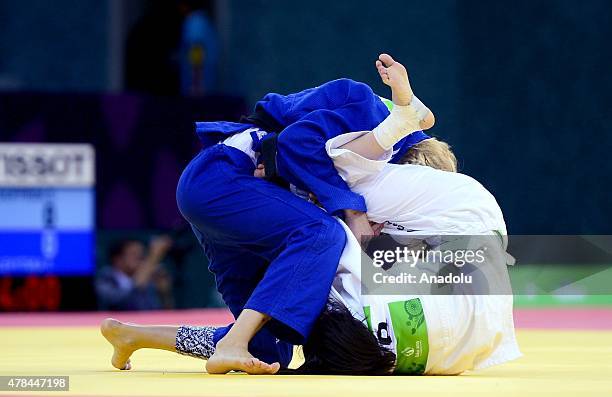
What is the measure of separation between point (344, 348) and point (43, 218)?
211 inches

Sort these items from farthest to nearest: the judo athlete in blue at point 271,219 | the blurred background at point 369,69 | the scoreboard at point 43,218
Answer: the blurred background at point 369,69 → the scoreboard at point 43,218 → the judo athlete in blue at point 271,219

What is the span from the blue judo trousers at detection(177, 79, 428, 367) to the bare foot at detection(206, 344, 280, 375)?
0.13 meters

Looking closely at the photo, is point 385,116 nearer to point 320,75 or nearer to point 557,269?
point 557,269

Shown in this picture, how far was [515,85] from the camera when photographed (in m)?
11.2

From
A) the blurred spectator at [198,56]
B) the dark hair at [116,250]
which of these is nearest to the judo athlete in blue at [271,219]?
the dark hair at [116,250]

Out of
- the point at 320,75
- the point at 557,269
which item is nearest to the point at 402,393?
the point at 557,269

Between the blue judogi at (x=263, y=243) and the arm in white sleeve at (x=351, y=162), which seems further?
the arm in white sleeve at (x=351, y=162)

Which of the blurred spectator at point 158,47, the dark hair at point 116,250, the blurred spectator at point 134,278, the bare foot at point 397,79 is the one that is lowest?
the blurred spectator at point 134,278

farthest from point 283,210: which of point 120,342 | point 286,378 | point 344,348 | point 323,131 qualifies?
point 120,342

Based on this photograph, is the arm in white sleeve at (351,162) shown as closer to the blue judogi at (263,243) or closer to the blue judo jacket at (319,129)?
the blue judo jacket at (319,129)

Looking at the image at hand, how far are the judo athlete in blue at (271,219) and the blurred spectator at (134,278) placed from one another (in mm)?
4911

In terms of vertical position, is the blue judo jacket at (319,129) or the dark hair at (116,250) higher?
the blue judo jacket at (319,129)

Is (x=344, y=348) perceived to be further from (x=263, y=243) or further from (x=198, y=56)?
(x=198, y=56)

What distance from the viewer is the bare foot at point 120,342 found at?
3859 millimetres
